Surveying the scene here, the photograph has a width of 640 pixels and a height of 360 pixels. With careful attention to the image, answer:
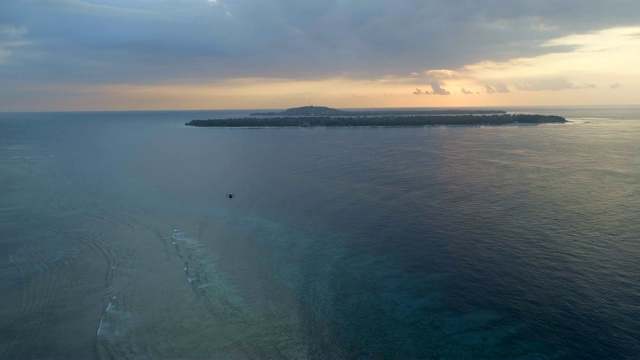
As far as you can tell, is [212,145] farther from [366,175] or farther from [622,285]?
[622,285]

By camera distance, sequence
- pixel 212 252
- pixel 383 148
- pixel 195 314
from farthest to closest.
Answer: pixel 383 148 < pixel 212 252 < pixel 195 314

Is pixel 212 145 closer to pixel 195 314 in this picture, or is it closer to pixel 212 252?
pixel 212 252

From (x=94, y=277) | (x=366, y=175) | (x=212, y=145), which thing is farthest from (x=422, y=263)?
(x=212, y=145)

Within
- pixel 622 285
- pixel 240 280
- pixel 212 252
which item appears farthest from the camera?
pixel 212 252

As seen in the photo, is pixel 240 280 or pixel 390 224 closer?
pixel 240 280

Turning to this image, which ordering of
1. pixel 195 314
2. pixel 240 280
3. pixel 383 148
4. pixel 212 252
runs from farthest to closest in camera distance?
pixel 383 148 < pixel 212 252 < pixel 240 280 < pixel 195 314

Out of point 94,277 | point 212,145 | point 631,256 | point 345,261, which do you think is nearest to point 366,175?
point 345,261
